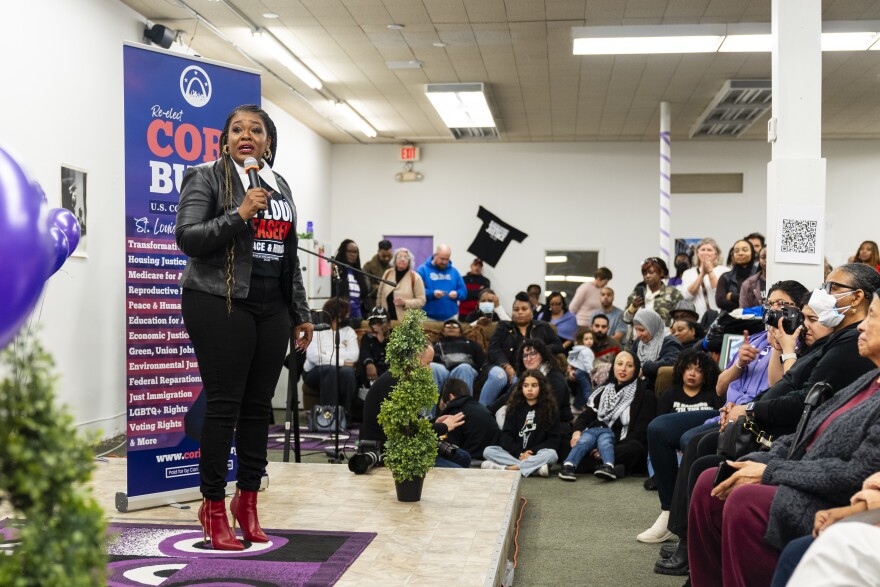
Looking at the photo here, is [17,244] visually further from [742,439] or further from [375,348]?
[375,348]

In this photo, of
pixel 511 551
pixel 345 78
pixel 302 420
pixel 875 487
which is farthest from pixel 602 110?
pixel 875 487

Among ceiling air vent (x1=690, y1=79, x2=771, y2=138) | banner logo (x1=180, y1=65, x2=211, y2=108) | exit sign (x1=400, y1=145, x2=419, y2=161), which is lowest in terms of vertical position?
banner logo (x1=180, y1=65, x2=211, y2=108)

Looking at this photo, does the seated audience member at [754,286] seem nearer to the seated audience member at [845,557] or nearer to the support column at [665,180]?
the support column at [665,180]

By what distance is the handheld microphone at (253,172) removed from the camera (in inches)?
117

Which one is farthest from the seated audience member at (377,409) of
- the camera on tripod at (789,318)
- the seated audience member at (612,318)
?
the seated audience member at (612,318)

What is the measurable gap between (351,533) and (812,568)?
191cm

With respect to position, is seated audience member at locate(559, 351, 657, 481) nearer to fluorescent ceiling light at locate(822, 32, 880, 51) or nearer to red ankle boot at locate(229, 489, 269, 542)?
red ankle boot at locate(229, 489, 269, 542)

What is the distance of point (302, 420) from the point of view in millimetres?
8359

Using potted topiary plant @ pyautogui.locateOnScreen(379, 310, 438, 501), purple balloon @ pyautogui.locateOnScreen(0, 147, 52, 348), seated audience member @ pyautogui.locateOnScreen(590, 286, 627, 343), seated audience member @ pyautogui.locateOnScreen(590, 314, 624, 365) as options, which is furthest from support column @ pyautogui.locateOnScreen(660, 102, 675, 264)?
purple balloon @ pyautogui.locateOnScreen(0, 147, 52, 348)

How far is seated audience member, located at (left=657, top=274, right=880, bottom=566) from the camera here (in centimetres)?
291

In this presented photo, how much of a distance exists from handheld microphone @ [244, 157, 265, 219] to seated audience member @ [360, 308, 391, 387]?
4.87 meters

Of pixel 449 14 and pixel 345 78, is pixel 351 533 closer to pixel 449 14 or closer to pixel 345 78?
pixel 449 14

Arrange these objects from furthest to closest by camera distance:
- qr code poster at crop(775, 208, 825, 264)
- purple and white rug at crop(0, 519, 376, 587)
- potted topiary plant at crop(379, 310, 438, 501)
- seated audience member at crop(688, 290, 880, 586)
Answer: qr code poster at crop(775, 208, 825, 264) → potted topiary plant at crop(379, 310, 438, 501) → purple and white rug at crop(0, 519, 376, 587) → seated audience member at crop(688, 290, 880, 586)

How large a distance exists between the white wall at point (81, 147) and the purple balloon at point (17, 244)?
14.8ft
